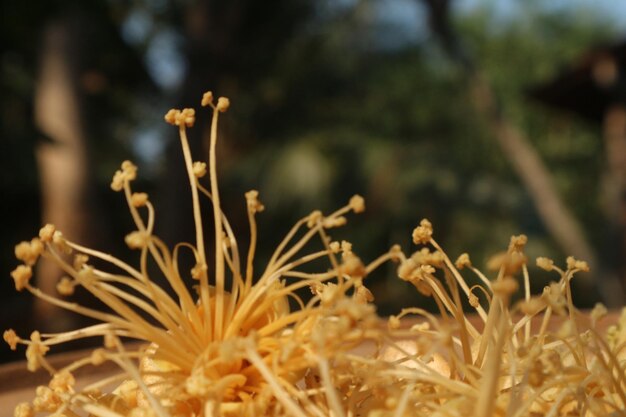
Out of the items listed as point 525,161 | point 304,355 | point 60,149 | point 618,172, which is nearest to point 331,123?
point 525,161

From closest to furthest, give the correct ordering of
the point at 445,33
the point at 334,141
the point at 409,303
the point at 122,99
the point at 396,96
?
1. the point at 445,33
2. the point at 409,303
3. the point at 122,99
4. the point at 334,141
5. the point at 396,96

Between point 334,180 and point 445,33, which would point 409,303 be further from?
point 445,33

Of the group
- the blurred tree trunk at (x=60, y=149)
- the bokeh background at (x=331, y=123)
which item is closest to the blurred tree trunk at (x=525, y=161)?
the bokeh background at (x=331, y=123)

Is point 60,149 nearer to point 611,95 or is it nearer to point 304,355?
point 611,95

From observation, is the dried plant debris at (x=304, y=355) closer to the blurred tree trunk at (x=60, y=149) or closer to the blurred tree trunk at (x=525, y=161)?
the blurred tree trunk at (x=60, y=149)

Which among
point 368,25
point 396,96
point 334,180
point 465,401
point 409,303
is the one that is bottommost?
point 409,303

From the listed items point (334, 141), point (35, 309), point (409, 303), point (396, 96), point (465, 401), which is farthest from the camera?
point (396, 96)

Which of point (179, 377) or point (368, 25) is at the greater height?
point (368, 25)

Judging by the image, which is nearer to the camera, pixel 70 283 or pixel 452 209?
pixel 70 283

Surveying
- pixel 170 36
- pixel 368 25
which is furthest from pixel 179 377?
pixel 368 25
